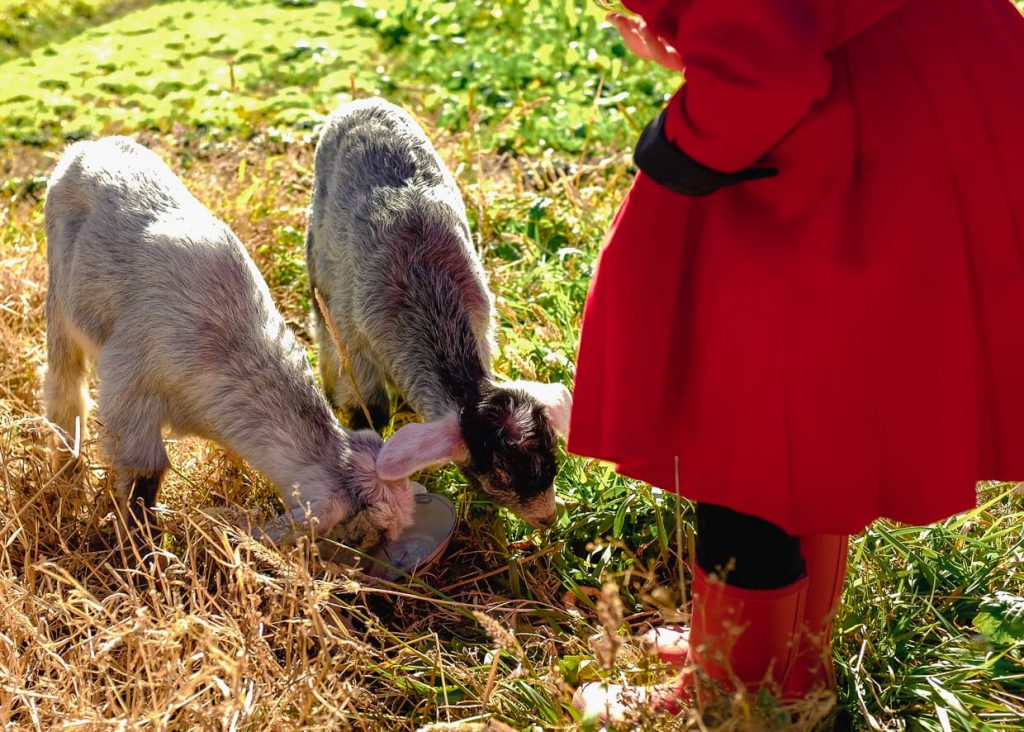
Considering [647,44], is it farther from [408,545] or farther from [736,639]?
[408,545]

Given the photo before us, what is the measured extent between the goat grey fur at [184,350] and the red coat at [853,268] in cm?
163

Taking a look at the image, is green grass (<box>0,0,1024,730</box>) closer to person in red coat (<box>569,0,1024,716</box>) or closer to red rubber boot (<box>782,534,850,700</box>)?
red rubber boot (<box>782,534,850,700</box>)

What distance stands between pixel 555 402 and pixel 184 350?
139 cm

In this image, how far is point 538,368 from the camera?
190 inches

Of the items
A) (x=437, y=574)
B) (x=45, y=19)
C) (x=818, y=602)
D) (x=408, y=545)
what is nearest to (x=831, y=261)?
(x=818, y=602)

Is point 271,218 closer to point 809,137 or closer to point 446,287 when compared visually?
point 446,287

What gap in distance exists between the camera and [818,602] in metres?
2.87

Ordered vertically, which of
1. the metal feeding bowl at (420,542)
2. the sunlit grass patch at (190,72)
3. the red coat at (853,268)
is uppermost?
the red coat at (853,268)

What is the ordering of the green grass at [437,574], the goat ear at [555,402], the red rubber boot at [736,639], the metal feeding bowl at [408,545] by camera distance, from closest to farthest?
1. the red rubber boot at [736,639]
2. the green grass at [437,574]
3. the metal feeding bowl at [408,545]
4. the goat ear at [555,402]

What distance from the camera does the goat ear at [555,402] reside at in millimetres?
3801

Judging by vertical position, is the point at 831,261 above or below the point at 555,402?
above

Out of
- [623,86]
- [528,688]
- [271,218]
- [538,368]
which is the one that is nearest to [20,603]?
[528,688]

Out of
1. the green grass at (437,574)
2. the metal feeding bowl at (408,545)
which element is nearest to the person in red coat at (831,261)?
the green grass at (437,574)

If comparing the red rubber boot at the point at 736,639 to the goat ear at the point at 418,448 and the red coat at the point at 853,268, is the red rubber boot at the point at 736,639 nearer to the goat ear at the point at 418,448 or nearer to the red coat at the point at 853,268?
the red coat at the point at 853,268
